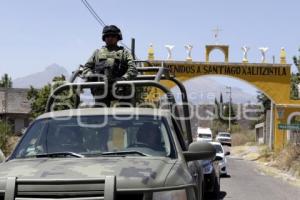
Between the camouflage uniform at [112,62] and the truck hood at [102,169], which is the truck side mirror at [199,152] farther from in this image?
the camouflage uniform at [112,62]

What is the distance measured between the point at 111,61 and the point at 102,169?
11.8ft

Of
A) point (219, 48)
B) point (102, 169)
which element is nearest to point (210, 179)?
point (102, 169)

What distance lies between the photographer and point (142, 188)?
4547mm

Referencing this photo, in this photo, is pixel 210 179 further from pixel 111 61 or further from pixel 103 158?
pixel 103 158

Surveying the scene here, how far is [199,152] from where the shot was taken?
564 cm

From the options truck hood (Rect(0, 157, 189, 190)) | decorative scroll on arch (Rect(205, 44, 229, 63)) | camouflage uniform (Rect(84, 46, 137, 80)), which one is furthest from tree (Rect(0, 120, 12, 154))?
decorative scroll on arch (Rect(205, 44, 229, 63))

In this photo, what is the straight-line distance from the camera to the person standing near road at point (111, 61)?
26.2ft

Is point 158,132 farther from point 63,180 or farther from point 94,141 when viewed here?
point 63,180

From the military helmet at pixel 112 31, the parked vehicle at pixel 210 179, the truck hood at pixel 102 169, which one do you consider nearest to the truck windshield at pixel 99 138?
the truck hood at pixel 102 169

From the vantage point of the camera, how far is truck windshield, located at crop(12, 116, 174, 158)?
226 inches

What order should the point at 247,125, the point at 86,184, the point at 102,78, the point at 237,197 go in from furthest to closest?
the point at 247,125, the point at 237,197, the point at 102,78, the point at 86,184

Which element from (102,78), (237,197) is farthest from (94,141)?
(237,197)

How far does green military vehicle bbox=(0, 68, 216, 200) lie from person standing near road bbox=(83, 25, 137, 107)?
0.87 meters

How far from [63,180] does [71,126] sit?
166cm
